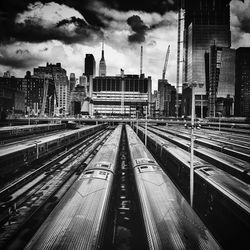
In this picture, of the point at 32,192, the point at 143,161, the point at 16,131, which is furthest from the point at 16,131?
the point at 143,161

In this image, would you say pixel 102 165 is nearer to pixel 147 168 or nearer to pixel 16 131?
pixel 147 168

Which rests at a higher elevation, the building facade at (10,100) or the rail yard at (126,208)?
the building facade at (10,100)

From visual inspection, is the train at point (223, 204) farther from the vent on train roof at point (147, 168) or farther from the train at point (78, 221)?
the train at point (78, 221)

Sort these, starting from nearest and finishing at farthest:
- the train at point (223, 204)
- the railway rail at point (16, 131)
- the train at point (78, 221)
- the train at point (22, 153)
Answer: the train at point (78, 221)
the train at point (223, 204)
the train at point (22, 153)
the railway rail at point (16, 131)

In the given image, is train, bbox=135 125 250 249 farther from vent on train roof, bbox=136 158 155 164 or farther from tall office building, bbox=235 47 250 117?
tall office building, bbox=235 47 250 117

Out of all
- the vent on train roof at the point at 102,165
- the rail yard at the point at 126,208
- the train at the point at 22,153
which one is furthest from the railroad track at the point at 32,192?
the vent on train roof at the point at 102,165

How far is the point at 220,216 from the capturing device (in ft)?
31.2

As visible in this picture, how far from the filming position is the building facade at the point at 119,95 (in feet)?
556

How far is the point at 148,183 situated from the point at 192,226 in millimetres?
3760

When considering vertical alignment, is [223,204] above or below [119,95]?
below

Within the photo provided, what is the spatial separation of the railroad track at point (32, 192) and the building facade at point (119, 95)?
142348 millimetres

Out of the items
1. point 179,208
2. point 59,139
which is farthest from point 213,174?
point 59,139

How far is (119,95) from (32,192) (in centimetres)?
16438

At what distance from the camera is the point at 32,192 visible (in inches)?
551
